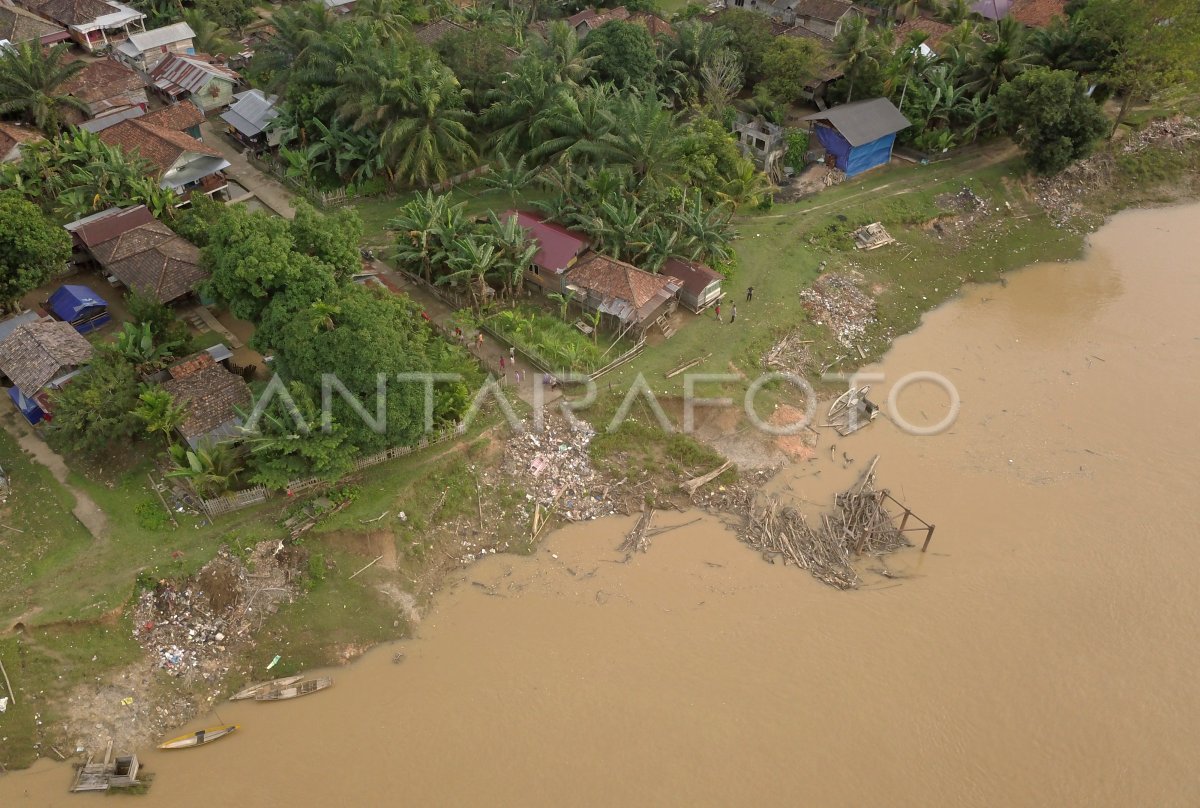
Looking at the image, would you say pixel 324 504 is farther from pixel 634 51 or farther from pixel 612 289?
pixel 634 51

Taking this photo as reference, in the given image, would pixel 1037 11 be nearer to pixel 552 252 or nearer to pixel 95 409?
pixel 552 252

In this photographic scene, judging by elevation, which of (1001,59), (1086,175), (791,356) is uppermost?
(1001,59)

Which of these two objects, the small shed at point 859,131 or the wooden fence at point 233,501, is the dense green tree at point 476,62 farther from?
the wooden fence at point 233,501

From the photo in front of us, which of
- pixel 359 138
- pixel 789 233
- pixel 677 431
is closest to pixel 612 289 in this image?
pixel 677 431

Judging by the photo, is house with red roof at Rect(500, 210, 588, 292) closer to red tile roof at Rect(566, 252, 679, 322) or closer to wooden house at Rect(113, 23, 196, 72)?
red tile roof at Rect(566, 252, 679, 322)

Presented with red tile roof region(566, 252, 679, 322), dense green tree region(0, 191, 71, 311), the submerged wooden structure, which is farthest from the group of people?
dense green tree region(0, 191, 71, 311)

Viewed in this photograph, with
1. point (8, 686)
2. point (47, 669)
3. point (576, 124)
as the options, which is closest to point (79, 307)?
point (47, 669)
